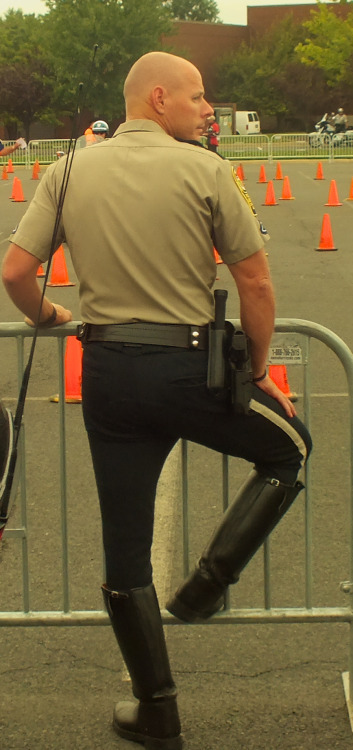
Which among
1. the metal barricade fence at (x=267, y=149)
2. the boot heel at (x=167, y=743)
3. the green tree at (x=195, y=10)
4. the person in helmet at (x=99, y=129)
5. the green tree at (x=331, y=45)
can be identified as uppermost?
the green tree at (x=195, y=10)

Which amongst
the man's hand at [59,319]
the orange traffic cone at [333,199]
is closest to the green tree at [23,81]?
the orange traffic cone at [333,199]

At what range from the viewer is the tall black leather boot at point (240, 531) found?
10.1ft

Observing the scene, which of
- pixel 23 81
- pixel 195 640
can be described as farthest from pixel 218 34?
pixel 195 640

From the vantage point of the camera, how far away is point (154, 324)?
2.85m

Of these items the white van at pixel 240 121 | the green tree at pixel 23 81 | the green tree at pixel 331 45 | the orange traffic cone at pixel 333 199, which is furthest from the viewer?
the white van at pixel 240 121

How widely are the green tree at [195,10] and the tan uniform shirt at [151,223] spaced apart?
13549 cm

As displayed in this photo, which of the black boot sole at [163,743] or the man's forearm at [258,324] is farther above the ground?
the man's forearm at [258,324]

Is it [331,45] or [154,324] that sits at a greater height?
[331,45]

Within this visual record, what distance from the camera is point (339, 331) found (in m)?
9.16

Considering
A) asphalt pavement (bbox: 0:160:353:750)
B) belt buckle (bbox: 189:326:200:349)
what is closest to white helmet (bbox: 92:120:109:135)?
asphalt pavement (bbox: 0:160:353:750)

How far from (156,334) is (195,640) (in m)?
1.42

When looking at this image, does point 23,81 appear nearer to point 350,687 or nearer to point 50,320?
point 50,320

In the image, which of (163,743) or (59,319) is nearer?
(163,743)

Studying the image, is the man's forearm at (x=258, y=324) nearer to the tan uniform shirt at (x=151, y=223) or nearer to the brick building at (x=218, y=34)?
the tan uniform shirt at (x=151, y=223)
